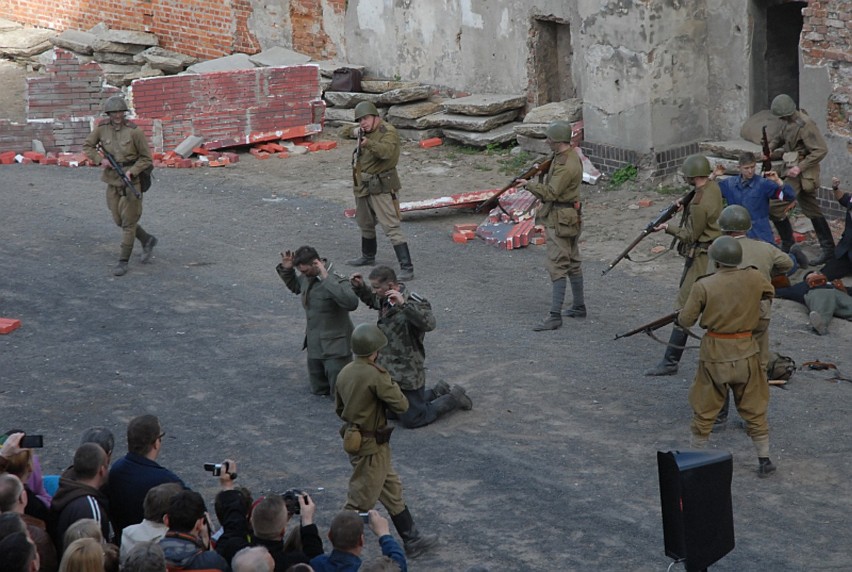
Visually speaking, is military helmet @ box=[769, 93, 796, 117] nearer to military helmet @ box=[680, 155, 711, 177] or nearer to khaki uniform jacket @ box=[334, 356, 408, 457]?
military helmet @ box=[680, 155, 711, 177]

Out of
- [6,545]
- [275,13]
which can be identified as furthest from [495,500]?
[275,13]

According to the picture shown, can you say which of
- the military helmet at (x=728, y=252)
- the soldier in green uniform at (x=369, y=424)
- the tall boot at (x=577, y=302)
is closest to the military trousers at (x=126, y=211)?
the tall boot at (x=577, y=302)

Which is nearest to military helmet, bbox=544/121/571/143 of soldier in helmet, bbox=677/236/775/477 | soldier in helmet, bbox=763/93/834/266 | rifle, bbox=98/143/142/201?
soldier in helmet, bbox=763/93/834/266

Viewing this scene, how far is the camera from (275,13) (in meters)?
21.2

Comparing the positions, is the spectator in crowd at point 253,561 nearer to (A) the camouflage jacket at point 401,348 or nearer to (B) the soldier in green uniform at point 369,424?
(B) the soldier in green uniform at point 369,424

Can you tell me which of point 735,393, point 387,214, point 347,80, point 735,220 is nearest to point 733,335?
point 735,393

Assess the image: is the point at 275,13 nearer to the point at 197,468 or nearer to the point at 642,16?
the point at 642,16

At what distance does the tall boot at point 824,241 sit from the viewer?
1232 cm

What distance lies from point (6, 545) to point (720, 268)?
490 cm

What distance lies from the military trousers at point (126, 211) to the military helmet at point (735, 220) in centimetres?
641

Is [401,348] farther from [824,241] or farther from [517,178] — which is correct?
[824,241]

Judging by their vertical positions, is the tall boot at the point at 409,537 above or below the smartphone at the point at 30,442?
below

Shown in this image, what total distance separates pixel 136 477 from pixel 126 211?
6.58 m

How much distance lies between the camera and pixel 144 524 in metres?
5.79
